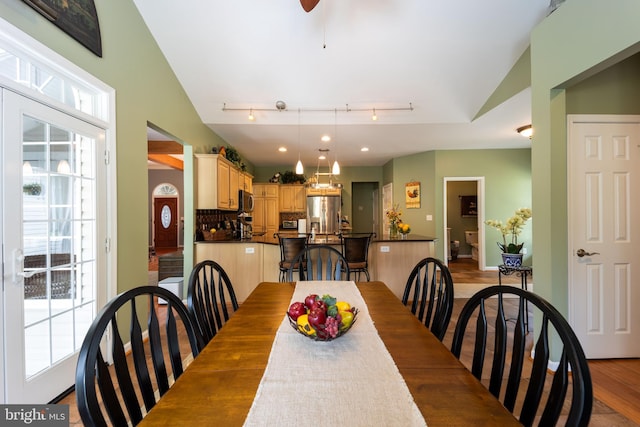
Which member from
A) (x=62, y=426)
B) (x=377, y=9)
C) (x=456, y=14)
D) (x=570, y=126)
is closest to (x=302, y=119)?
(x=377, y=9)

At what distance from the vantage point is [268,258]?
390cm

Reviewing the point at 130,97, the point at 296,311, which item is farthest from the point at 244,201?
the point at 296,311

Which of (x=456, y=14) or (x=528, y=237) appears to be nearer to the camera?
(x=456, y=14)

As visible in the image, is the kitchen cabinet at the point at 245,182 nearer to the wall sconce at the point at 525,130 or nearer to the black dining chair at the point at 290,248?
the black dining chair at the point at 290,248

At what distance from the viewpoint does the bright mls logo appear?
51.4 inches

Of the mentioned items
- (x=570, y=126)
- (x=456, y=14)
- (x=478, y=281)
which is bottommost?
(x=478, y=281)

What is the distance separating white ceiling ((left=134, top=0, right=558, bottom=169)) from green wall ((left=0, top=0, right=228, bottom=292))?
27 cm

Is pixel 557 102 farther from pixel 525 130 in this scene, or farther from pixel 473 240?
pixel 473 240

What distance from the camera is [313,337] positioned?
1032 mm

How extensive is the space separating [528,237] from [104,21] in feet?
23.7

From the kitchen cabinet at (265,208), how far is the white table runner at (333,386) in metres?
5.74

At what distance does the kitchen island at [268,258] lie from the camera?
386 cm

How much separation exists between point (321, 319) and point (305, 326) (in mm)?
74

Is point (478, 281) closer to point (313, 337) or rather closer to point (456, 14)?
point (456, 14)
